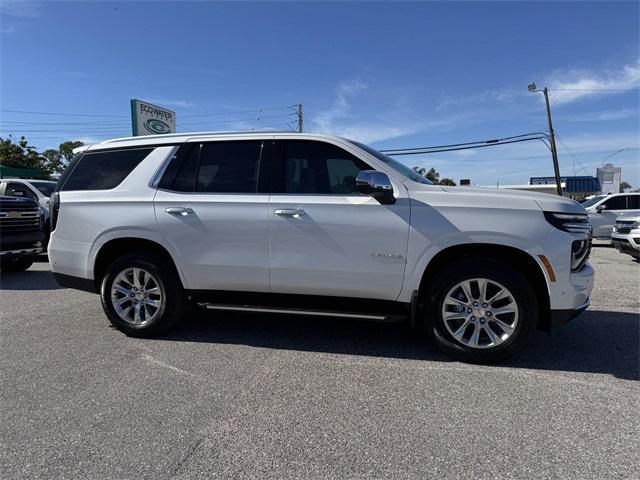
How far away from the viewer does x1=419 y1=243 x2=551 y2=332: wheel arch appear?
11.5 feet

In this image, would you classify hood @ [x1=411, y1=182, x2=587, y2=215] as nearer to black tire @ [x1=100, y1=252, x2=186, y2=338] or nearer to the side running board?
the side running board

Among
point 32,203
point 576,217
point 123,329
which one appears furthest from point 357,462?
point 32,203

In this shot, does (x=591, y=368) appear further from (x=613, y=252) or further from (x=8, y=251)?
(x=613, y=252)

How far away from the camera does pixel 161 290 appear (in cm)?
419

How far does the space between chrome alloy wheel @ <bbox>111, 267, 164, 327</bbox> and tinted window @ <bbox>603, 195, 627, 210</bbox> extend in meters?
14.8

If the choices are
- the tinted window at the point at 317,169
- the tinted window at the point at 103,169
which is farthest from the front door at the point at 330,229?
the tinted window at the point at 103,169

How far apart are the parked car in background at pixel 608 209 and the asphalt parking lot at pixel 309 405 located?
415 inches

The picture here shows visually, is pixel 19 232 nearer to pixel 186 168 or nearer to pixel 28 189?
pixel 28 189

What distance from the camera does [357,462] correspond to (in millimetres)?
2271

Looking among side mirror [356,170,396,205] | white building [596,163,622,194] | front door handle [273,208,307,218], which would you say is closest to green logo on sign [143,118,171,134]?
front door handle [273,208,307,218]

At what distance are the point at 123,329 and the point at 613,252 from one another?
13.3 meters

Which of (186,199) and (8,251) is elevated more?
(186,199)

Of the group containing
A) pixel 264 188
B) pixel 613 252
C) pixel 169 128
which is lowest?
pixel 613 252

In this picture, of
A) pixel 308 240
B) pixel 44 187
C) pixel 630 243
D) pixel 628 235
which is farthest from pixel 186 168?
pixel 628 235
